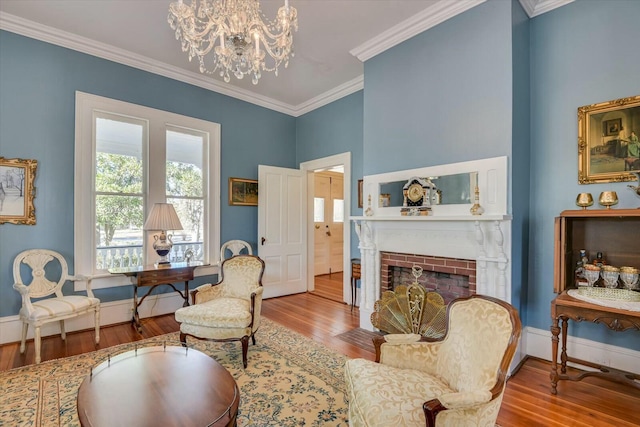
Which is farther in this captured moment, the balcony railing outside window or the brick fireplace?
the balcony railing outside window

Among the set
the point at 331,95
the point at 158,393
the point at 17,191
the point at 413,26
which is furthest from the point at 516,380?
the point at 17,191

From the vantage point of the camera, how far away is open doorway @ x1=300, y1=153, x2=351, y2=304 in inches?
181

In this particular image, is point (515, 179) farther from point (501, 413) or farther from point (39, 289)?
point (39, 289)

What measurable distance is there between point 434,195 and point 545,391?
70.9 inches

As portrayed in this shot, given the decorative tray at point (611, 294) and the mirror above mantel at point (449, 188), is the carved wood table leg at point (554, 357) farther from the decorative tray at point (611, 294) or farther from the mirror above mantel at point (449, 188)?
the mirror above mantel at point (449, 188)

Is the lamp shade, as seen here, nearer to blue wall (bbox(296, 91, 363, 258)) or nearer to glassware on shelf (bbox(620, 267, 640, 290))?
blue wall (bbox(296, 91, 363, 258))

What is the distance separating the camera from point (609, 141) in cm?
255

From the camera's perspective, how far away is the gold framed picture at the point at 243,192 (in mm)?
4746

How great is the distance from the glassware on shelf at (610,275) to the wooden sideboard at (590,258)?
235 millimetres

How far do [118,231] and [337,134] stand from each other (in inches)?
132

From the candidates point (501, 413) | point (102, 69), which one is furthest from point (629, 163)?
point (102, 69)

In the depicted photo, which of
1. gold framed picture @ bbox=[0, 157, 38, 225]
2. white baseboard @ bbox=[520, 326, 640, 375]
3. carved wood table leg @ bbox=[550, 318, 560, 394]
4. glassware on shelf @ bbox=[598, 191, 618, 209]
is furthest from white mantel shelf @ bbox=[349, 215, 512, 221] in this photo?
gold framed picture @ bbox=[0, 157, 38, 225]

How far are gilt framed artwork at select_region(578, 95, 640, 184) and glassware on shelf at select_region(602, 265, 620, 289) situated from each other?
747mm

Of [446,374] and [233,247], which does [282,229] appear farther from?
[446,374]
